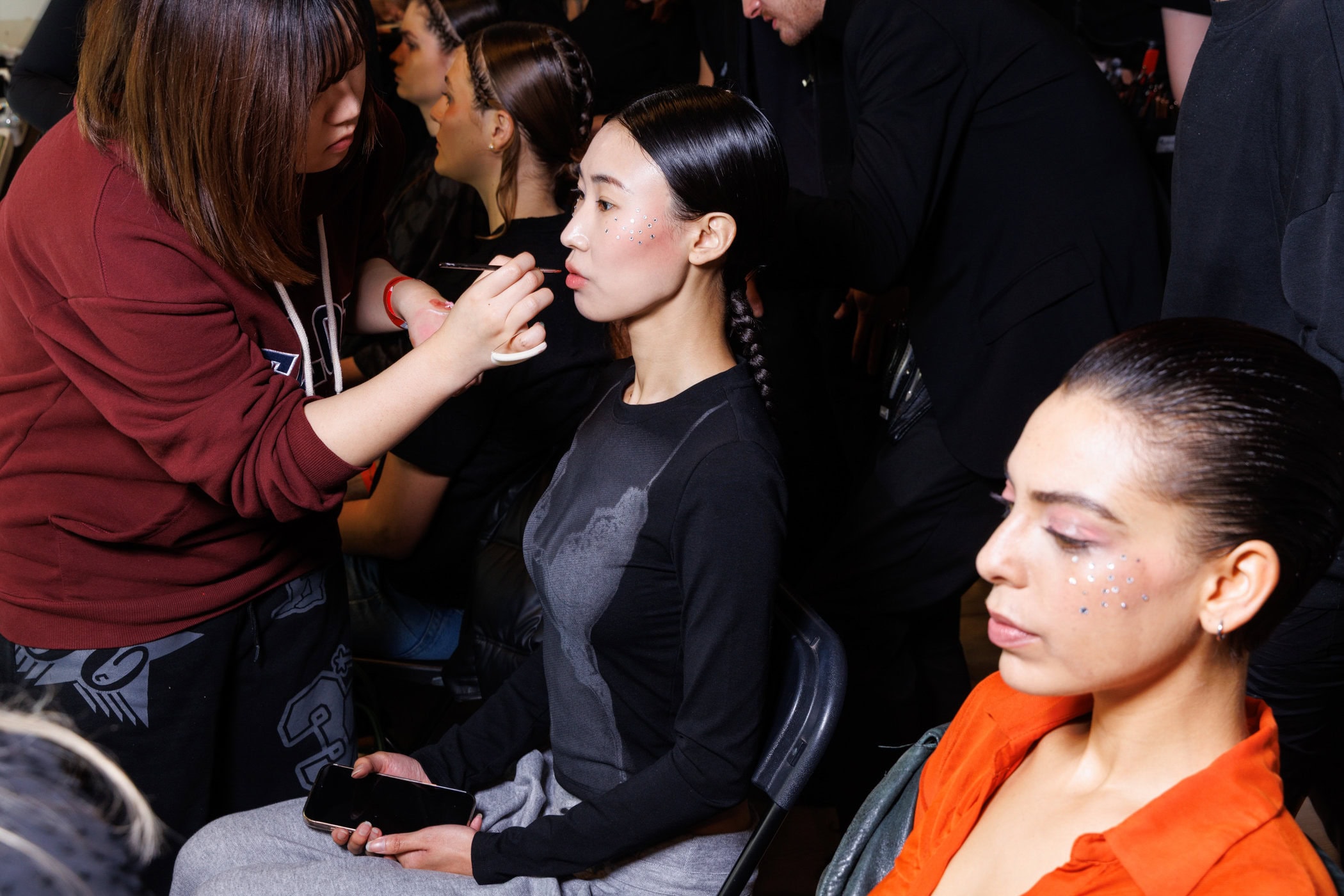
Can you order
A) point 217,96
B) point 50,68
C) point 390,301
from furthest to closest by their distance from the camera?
point 50,68
point 390,301
point 217,96

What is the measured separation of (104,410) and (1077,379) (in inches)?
36.8

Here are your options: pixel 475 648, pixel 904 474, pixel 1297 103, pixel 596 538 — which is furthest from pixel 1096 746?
pixel 475 648

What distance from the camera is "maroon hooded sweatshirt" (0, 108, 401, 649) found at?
1117 mm

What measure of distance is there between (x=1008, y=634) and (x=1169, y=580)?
0.13m

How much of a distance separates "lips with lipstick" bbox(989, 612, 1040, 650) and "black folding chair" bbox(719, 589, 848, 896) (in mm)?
307

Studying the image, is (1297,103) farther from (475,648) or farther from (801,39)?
(475,648)

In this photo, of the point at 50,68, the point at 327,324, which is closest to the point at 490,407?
the point at 327,324

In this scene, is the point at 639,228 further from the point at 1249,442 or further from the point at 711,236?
the point at 1249,442

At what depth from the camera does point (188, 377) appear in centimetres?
113

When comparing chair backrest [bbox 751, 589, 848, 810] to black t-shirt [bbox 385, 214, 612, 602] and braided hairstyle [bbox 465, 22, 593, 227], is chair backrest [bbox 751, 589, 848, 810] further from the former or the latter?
braided hairstyle [bbox 465, 22, 593, 227]

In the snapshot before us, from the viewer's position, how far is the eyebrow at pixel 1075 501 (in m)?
0.83

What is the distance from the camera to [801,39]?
7.07ft

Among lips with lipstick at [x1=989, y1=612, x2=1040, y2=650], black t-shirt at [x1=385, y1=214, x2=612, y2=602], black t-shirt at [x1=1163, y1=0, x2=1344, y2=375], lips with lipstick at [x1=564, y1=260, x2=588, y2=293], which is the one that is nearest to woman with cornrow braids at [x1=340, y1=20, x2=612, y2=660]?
black t-shirt at [x1=385, y1=214, x2=612, y2=602]

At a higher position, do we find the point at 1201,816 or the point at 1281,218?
the point at 1281,218
